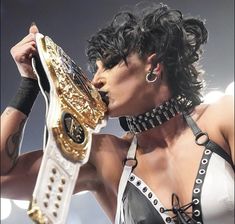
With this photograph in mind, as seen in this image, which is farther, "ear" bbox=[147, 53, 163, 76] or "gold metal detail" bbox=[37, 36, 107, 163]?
Answer: "ear" bbox=[147, 53, 163, 76]

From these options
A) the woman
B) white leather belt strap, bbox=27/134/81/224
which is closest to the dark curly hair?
the woman

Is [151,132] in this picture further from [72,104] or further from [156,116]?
[72,104]

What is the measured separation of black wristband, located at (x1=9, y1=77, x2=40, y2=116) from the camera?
0.80 metres

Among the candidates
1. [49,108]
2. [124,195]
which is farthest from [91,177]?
[49,108]

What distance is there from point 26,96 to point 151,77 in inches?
10.2

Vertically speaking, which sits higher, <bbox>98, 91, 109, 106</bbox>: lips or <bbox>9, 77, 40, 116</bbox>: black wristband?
<bbox>9, 77, 40, 116</bbox>: black wristband

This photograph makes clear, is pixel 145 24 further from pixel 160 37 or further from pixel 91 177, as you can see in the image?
pixel 91 177

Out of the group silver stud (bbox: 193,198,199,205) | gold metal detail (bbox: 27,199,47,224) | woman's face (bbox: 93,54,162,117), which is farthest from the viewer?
woman's face (bbox: 93,54,162,117)

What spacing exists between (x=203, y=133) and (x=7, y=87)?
632mm

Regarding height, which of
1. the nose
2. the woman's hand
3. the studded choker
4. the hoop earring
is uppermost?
the woman's hand

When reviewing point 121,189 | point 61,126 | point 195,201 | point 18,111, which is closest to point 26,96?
point 18,111

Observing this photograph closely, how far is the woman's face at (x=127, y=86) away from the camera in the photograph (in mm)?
882

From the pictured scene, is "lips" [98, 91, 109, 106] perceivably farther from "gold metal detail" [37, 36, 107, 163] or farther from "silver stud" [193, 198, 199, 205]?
"silver stud" [193, 198, 199, 205]

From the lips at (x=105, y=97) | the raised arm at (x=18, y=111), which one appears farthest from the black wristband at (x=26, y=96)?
the lips at (x=105, y=97)
